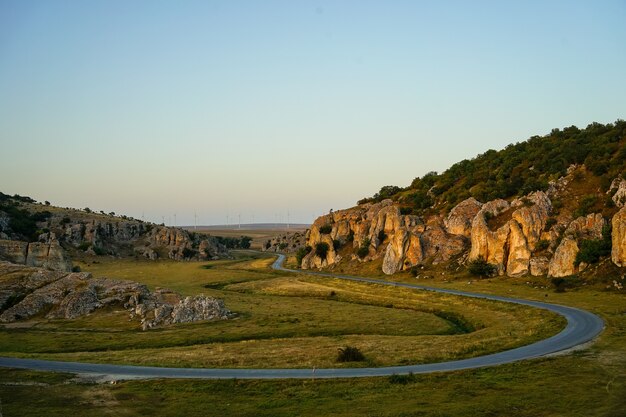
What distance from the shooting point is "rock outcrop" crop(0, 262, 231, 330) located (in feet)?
272

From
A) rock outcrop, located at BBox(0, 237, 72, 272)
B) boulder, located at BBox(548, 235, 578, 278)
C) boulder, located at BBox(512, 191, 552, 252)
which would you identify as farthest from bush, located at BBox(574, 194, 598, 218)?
rock outcrop, located at BBox(0, 237, 72, 272)

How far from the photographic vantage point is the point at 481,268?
116000 mm

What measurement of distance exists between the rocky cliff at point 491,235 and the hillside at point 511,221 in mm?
250

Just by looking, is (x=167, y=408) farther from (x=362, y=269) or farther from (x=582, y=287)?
(x=362, y=269)

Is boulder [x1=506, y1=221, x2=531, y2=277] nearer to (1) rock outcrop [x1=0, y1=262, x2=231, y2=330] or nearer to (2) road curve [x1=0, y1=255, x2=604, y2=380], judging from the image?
(2) road curve [x1=0, y1=255, x2=604, y2=380]

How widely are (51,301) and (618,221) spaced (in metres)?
102

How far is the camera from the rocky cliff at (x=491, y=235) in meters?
104

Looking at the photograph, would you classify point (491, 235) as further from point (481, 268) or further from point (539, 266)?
point (539, 266)

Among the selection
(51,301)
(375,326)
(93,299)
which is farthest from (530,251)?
(51,301)

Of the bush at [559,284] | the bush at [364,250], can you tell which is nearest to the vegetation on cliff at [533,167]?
the bush at [364,250]

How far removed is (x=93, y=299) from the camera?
8894cm

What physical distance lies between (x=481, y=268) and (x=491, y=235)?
986 centimetres

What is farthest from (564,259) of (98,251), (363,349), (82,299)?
(98,251)

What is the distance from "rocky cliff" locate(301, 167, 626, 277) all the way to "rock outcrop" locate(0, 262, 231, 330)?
214 feet
